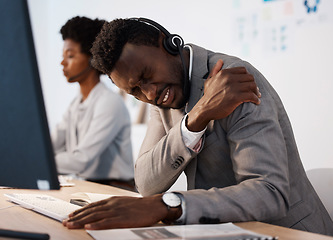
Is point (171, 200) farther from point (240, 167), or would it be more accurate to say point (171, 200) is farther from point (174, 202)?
point (240, 167)

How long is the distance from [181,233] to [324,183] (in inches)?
58.7

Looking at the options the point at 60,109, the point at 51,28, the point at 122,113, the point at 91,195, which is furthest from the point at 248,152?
the point at 51,28

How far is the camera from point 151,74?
1343 mm

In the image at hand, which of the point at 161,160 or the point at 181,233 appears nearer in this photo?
the point at 181,233

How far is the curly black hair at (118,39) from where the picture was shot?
134 centimetres

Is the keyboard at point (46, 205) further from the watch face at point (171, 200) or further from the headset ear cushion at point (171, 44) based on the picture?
the headset ear cushion at point (171, 44)

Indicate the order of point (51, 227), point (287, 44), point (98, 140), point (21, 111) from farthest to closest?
point (98, 140) < point (287, 44) < point (51, 227) < point (21, 111)

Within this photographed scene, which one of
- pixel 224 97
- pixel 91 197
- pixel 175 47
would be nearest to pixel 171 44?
pixel 175 47

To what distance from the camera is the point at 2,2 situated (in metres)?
0.76

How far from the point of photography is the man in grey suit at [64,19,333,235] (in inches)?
42.0

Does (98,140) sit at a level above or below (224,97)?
below

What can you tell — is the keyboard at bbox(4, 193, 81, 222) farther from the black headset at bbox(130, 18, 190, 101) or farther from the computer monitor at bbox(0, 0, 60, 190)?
the black headset at bbox(130, 18, 190, 101)

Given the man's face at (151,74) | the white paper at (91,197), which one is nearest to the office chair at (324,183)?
the man's face at (151,74)

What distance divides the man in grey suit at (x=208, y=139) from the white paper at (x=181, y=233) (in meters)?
0.07
